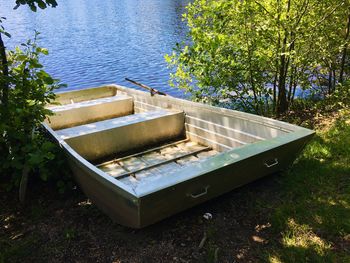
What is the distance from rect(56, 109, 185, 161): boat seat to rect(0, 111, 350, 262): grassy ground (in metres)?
0.70

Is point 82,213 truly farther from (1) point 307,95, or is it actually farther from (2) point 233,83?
(1) point 307,95

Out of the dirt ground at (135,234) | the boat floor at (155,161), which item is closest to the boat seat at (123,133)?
the boat floor at (155,161)

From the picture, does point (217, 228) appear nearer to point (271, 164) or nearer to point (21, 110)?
point (271, 164)

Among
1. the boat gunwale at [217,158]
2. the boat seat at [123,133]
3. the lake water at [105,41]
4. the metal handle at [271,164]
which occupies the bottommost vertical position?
the lake water at [105,41]

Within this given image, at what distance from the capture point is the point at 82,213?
Answer: 3838mm

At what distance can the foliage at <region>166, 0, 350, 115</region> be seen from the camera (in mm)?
5746

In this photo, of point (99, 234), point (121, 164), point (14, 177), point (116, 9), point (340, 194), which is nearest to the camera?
point (99, 234)

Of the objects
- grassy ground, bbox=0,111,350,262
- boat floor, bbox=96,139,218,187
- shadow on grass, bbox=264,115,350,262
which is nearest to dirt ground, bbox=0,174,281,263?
grassy ground, bbox=0,111,350,262

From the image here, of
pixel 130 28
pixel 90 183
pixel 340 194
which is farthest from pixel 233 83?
pixel 130 28

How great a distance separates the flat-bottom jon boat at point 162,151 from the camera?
10.2 feet

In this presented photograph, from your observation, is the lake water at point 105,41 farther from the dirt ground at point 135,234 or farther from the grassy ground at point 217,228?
the dirt ground at point 135,234

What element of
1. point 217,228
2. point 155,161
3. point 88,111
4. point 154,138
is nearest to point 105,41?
point 88,111

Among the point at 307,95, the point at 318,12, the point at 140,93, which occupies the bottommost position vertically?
the point at 307,95

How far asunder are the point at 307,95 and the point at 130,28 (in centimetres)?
1841
